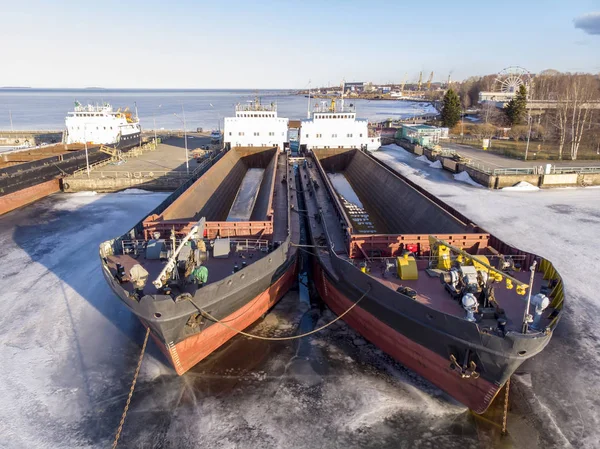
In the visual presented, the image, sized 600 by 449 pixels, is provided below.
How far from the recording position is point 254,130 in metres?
32.1

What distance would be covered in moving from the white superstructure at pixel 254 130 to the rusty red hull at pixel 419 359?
2197 centimetres

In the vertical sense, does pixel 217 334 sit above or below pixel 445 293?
below

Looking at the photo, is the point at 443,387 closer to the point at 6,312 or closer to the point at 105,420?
the point at 105,420

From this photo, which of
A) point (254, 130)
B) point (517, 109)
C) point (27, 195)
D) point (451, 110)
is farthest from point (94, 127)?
point (517, 109)

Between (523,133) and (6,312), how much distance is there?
53.4 metres

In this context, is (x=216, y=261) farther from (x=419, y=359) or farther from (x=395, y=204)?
(x=395, y=204)

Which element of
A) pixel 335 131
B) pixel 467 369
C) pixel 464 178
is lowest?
pixel 467 369

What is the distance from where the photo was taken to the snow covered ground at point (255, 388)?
26.5ft

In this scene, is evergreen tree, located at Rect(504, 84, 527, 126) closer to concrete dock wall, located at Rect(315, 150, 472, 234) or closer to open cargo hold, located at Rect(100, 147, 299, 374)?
concrete dock wall, located at Rect(315, 150, 472, 234)

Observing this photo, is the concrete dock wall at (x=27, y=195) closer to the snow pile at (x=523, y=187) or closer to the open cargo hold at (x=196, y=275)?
the open cargo hold at (x=196, y=275)

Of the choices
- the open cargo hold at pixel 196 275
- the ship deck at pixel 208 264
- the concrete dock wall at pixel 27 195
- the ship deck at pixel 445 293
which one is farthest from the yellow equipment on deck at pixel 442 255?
the concrete dock wall at pixel 27 195

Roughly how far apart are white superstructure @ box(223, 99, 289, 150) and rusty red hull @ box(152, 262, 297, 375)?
20915 mm

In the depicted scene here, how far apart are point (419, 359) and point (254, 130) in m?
25.9

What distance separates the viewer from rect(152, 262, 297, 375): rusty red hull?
9.41 meters
